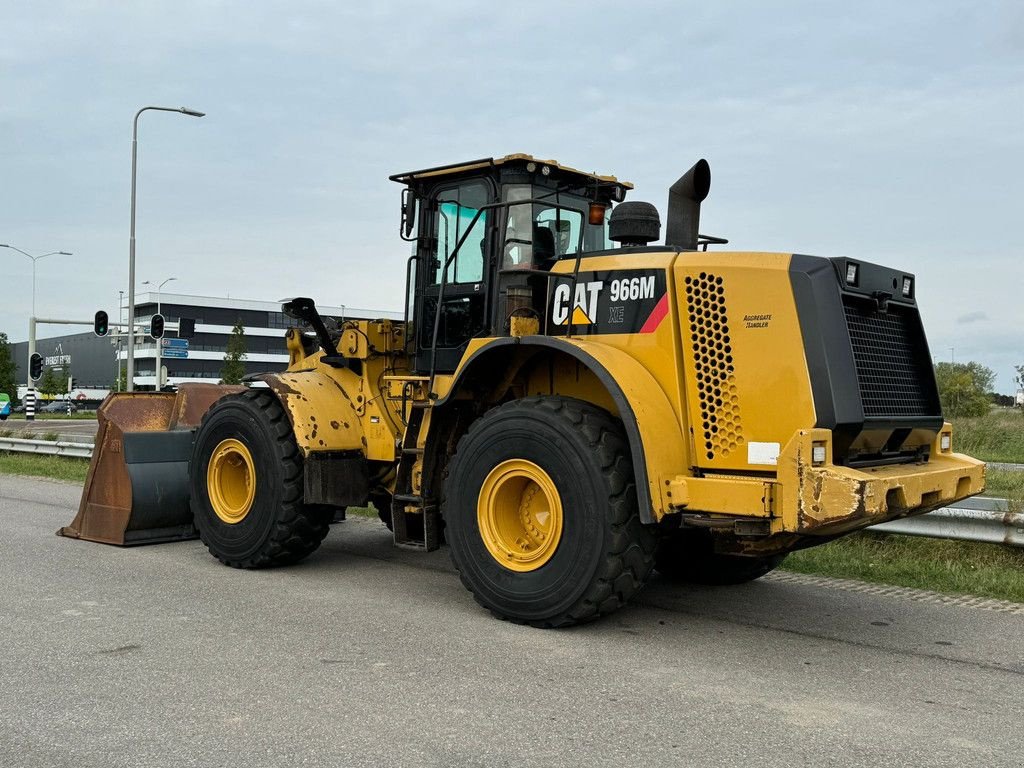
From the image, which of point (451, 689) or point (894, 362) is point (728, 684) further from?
point (894, 362)

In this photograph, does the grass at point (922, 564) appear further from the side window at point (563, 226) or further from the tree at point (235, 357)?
the tree at point (235, 357)

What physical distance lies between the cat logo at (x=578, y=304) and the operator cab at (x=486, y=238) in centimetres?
18

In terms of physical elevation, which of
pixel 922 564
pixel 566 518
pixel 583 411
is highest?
pixel 583 411

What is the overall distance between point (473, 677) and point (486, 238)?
3.37 meters

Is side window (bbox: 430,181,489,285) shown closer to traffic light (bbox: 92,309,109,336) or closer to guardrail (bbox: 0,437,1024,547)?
guardrail (bbox: 0,437,1024,547)

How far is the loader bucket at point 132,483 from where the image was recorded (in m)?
9.12

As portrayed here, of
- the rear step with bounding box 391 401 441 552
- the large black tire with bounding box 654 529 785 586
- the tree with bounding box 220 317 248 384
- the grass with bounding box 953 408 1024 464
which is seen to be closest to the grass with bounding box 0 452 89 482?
the rear step with bounding box 391 401 441 552

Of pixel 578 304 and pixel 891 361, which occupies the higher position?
pixel 578 304

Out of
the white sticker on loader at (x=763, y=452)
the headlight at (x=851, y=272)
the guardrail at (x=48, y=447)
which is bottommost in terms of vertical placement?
the guardrail at (x=48, y=447)

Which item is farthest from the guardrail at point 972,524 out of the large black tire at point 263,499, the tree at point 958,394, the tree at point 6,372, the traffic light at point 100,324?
the tree at point 6,372

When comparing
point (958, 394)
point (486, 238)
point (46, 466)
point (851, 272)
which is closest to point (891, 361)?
point (851, 272)

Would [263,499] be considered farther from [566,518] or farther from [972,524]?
[972,524]

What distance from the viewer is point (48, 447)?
18.7m

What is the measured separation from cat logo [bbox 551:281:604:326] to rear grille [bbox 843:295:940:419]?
1.50 m
